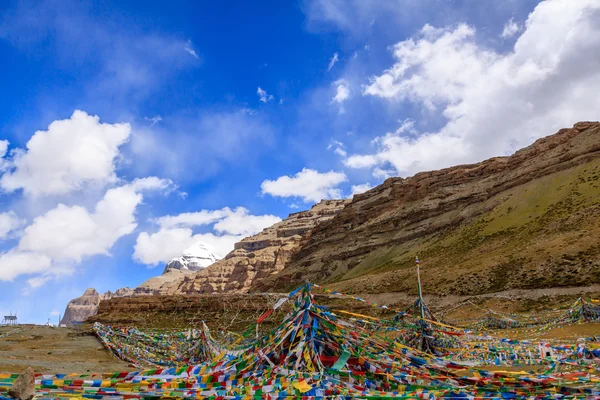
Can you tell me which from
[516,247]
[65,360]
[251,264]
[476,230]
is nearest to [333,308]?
[65,360]

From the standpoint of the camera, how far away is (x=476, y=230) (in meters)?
64.3

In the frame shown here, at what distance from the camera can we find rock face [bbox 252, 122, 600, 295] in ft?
125

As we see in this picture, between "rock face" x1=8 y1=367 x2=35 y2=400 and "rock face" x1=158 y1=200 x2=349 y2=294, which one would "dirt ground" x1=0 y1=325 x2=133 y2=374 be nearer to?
"rock face" x1=8 y1=367 x2=35 y2=400

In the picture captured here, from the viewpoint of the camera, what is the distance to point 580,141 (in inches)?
2785

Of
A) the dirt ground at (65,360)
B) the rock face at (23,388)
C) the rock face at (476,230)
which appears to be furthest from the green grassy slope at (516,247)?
the rock face at (23,388)

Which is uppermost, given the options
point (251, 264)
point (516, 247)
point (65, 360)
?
point (251, 264)

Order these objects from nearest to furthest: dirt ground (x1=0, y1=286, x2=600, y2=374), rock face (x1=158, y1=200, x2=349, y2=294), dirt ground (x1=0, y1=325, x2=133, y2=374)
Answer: dirt ground (x1=0, y1=325, x2=133, y2=374) < dirt ground (x1=0, y1=286, x2=600, y2=374) < rock face (x1=158, y1=200, x2=349, y2=294)

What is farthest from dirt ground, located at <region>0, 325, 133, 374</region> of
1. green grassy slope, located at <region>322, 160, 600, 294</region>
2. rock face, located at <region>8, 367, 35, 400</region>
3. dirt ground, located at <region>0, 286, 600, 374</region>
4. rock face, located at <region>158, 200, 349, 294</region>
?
rock face, located at <region>158, 200, 349, 294</region>

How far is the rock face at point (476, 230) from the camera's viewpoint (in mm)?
38219

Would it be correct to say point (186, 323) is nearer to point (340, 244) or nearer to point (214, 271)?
point (340, 244)

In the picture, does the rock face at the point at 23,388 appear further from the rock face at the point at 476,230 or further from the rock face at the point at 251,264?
the rock face at the point at 251,264

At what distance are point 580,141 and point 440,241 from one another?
28827 millimetres

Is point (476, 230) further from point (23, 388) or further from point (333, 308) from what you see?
point (23, 388)

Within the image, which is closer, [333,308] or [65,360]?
[65,360]
